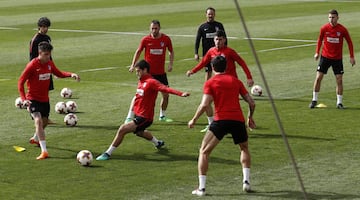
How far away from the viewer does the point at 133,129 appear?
57.2 feet

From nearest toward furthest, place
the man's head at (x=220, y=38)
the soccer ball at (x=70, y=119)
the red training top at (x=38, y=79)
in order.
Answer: the red training top at (x=38, y=79)
the man's head at (x=220, y=38)
the soccer ball at (x=70, y=119)

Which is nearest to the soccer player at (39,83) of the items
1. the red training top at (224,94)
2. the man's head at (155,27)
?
the man's head at (155,27)

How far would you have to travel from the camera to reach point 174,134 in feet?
65.6

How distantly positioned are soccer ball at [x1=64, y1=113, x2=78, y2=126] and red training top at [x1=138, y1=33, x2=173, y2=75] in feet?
6.93

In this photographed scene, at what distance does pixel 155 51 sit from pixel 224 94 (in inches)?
286

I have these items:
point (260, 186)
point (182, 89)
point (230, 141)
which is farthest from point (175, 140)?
point (182, 89)

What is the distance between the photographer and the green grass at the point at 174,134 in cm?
1532

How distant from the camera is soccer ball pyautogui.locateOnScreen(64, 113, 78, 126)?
2086 centimetres

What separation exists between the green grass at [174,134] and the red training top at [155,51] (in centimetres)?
128

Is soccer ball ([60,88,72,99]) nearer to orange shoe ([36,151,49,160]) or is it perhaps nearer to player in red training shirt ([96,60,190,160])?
orange shoe ([36,151,49,160])

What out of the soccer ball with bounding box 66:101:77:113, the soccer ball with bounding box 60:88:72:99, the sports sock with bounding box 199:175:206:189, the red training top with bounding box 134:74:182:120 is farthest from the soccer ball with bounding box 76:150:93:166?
the soccer ball with bounding box 60:88:72:99

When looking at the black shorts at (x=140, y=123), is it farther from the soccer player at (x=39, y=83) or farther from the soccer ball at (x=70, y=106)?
the soccer ball at (x=70, y=106)

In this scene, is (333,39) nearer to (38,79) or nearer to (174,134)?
(174,134)

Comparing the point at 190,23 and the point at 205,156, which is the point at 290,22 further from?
the point at 205,156
